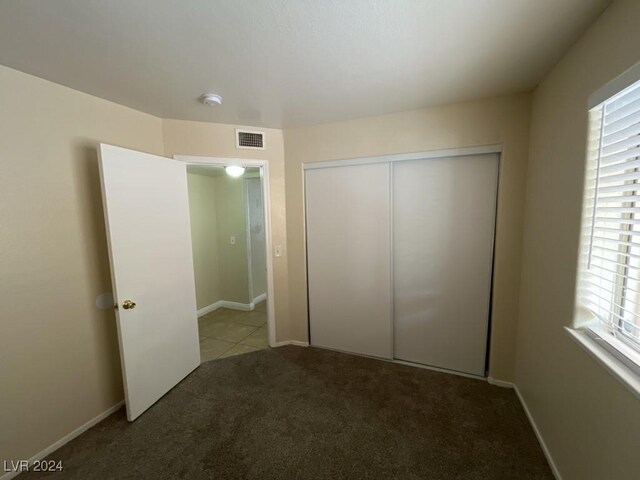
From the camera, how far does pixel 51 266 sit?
5.26ft

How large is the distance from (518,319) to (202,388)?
2640 millimetres

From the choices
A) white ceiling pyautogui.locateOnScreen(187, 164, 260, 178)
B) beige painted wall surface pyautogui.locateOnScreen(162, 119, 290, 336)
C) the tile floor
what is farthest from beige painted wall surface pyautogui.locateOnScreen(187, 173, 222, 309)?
beige painted wall surface pyautogui.locateOnScreen(162, 119, 290, 336)

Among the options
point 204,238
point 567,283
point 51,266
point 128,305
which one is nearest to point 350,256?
point 567,283

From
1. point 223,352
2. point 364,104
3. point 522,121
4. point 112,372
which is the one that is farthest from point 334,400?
point 522,121

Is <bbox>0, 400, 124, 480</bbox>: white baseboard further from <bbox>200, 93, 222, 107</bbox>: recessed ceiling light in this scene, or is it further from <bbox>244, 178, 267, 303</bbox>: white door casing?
<bbox>200, 93, 222, 107</bbox>: recessed ceiling light

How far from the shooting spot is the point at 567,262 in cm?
135

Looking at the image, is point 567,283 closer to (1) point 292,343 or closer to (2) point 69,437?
(1) point 292,343

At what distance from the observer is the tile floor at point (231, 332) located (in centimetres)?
282

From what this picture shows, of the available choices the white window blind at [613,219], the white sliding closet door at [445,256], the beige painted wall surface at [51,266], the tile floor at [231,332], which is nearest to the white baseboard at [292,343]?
the tile floor at [231,332]

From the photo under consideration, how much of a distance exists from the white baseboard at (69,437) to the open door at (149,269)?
0.25 meters

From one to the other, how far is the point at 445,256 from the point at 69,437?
Result: 119 inches

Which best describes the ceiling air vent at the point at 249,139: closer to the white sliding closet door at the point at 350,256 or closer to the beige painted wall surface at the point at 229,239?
the white sliding closet door at the point at 350,256

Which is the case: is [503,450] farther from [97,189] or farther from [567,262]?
[97,189]

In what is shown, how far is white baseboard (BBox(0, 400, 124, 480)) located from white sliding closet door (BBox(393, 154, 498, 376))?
8.01 feet
